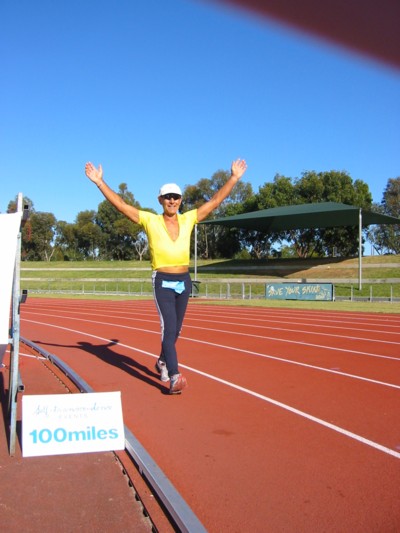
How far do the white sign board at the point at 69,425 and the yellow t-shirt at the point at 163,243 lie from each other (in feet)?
6.21

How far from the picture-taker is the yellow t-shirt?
5391mm

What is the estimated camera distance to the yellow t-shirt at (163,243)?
5.39 metres

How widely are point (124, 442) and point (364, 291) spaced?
32692 mm

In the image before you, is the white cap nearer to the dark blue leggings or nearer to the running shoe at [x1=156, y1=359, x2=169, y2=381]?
the dark blue leggings

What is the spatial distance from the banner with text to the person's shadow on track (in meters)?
19.2

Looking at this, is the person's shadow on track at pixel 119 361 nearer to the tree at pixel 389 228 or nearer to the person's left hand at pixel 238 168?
the person's left hand at pixel 238 168

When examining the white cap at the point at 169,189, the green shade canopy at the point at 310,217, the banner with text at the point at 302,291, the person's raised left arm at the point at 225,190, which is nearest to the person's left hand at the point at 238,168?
the person's raised left arm at the point at 225,190

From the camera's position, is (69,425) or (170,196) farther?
(170,196)

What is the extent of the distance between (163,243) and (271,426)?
2127 mm

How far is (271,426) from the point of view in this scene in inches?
174

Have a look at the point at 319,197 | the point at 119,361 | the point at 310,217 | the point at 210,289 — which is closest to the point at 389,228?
the point at 319,197

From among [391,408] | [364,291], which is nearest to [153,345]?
[391,408]

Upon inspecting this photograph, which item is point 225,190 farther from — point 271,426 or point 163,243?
point 271,426

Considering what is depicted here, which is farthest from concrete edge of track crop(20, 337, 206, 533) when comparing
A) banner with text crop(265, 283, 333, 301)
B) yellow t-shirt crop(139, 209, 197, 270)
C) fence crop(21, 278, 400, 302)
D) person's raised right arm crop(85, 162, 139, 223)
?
fence crop(21, 278, 400, 302)
